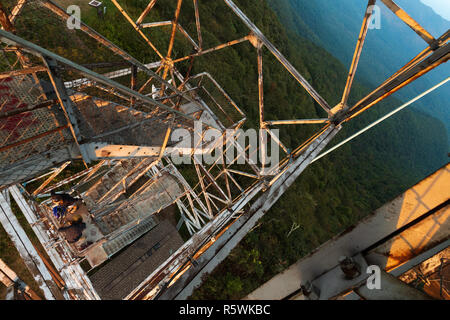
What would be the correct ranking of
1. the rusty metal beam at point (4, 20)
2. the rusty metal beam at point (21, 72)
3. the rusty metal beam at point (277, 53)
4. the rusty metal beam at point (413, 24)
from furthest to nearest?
the rusty metal beam at point (277, 53)
the rusty metal beam at point (4, 20)
the rusty metal beam at point (21, 72)
the rusty metal beam at point (413, 24)

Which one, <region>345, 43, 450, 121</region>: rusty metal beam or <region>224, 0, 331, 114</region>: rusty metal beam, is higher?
Result: <region>224, 0, 331, 114</region>: rusty metal beam

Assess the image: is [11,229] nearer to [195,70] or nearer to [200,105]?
[200,105]

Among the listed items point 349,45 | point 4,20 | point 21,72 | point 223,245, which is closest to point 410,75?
point 223,245

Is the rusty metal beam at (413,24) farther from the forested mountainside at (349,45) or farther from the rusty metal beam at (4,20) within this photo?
the forested mountainside at (349,45)

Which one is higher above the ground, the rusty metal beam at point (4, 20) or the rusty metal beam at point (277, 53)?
the rusty metal beam at point (4, 20)

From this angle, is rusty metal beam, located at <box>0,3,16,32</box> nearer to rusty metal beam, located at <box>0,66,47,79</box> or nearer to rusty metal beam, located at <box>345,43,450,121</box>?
rusty metal beam, located at <box>0,66,47,79</box>

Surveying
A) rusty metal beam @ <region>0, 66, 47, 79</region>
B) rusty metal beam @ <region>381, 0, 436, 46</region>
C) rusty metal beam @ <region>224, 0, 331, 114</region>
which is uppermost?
rusty metal beam @ <region>0, 66, 47, 79</region>

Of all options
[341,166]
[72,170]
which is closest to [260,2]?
[341,166]

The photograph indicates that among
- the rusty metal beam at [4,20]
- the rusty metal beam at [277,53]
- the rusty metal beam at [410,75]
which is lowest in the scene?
the rusty metal beam at [410,75]

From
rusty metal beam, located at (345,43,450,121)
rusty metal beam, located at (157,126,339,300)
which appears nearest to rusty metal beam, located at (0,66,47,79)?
rusty metal beam, located at (157,126,339,300)

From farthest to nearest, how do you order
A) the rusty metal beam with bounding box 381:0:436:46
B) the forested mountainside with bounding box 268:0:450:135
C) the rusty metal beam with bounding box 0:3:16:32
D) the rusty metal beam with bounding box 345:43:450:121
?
the forested mountainside with bounding box 268:0:450:135 → the rusty metal beam with bounding box 0:3:16:32 → the rusty metal beam with bounding box 381:0:436:46 → the rusty metal beam with bounding box 345:43:450:121

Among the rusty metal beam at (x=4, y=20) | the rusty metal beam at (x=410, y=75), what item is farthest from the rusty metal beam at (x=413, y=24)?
the rusty metal beam at (x=4, y=20)
